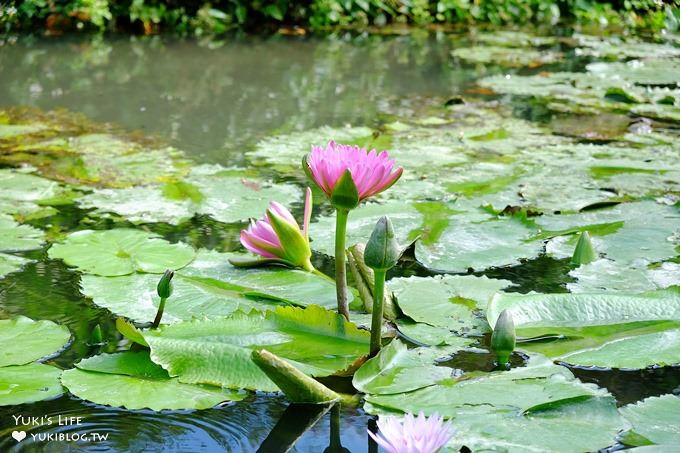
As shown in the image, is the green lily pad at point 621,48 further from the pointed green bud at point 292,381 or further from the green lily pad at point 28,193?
the pointed green bud at point 292,381

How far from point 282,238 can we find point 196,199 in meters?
0.73

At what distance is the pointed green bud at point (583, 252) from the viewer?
5.67 feet

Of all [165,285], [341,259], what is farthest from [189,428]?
[341,259]

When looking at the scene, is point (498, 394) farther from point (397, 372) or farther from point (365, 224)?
point (365, 224)

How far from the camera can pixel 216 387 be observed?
47.8 inches

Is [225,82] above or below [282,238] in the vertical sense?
below

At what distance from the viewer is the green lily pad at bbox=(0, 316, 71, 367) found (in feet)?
4.19

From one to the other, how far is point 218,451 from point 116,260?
713 millimetres

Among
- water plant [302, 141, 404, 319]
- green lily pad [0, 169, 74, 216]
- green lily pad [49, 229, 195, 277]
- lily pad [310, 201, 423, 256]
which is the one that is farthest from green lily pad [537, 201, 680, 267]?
green lily pad [0, 169, 74, 216]

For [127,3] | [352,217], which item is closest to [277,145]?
[352,217]

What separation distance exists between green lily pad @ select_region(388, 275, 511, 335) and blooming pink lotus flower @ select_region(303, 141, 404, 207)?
0.26 meters

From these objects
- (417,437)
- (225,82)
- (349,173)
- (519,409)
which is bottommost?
(225,82)

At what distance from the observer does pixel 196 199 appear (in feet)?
7.25

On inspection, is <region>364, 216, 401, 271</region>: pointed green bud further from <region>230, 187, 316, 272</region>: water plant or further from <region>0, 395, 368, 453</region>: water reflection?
<region>230, 187, 316, 272</region>: water plant
